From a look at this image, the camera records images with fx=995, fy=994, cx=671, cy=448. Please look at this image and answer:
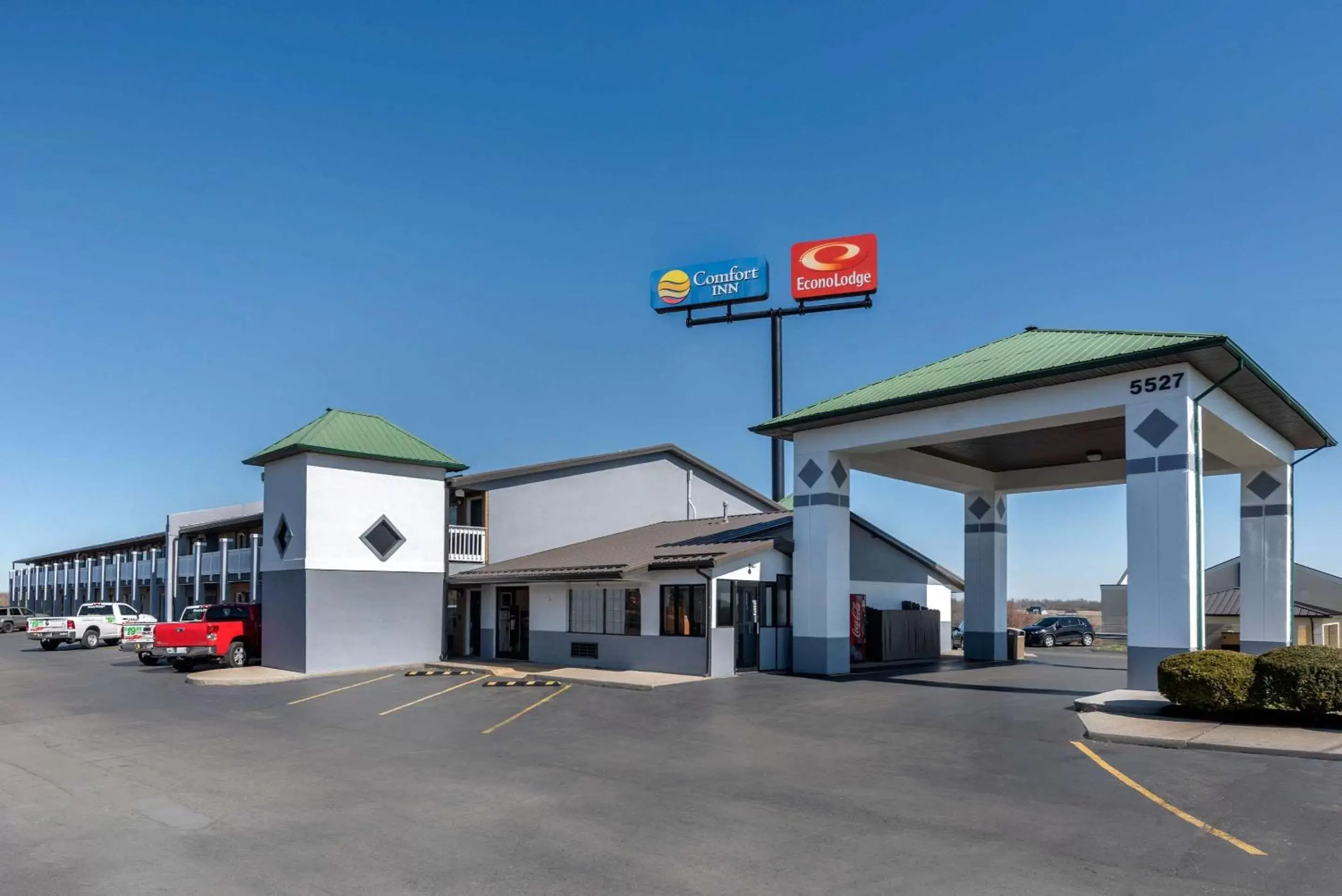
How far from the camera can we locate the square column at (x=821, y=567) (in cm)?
2416

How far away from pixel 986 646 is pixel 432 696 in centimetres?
1711

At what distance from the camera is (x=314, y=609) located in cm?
2678

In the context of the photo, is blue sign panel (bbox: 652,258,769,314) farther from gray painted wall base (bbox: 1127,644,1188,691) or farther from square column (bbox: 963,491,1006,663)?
gray painted wall base (bbox: 1127,644,1188,691)

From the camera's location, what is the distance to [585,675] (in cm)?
2361

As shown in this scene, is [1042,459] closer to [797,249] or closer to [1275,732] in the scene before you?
[1275,732]

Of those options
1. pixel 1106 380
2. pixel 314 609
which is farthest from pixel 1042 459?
pixel 314 609

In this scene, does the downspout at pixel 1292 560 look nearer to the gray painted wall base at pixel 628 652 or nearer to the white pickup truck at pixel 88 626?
the gray painted wall base at pixel 628 652

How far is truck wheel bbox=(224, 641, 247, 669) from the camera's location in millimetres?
28750

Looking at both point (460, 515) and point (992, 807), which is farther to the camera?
point (460, 515)

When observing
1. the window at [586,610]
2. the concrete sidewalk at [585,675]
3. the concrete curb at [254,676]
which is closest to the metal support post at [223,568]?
the concrete curb at [254,676]

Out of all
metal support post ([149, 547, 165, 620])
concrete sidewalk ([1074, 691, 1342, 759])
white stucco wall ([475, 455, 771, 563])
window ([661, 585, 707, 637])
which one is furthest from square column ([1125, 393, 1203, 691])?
metal support post ([149, 547, 165, 620])

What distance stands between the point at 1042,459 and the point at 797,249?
18037 mm

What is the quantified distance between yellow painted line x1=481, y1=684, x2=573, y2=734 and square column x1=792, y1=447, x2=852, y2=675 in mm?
6036

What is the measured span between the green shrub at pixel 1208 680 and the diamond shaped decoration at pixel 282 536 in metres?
22.0
